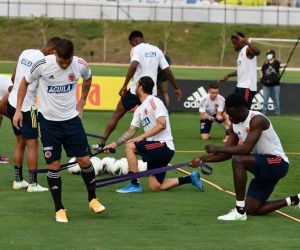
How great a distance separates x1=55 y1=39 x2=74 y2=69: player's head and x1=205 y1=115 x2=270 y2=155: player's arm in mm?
1821

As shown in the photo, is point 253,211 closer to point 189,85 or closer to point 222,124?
point 222,124

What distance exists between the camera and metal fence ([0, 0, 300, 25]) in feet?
255

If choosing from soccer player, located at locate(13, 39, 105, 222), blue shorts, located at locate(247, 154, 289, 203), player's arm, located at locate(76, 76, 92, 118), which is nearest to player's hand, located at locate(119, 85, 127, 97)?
player's arm, located at locate(76, 76, 92, 118)

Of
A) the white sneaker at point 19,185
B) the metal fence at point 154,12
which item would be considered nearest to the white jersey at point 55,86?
the white sneaker at point 19,185

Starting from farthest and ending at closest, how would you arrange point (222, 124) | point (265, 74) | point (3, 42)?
point (3, 42) → point (265, 74) → point (222, 124)

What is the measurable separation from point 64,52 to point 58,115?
781 mm

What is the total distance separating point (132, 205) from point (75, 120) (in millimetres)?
1400

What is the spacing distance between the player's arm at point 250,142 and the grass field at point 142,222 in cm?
77

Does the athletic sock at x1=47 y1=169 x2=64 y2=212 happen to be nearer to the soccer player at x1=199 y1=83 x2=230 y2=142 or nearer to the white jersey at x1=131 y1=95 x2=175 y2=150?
the white jersey at x1=131 y1=95 x2=175 y2=150

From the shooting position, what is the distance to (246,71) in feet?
67.7

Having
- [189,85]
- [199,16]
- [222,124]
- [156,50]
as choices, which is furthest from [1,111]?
[199,16]

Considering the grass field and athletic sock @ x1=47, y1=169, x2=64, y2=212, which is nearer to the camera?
the grass field

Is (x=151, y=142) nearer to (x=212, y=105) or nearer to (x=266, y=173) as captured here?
(x=266, y=173)

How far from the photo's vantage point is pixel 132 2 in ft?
261
